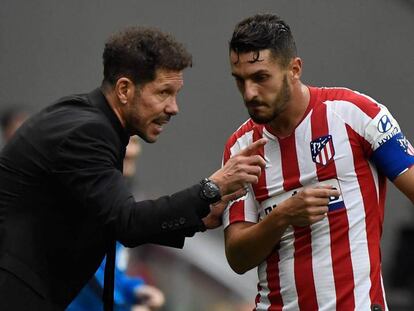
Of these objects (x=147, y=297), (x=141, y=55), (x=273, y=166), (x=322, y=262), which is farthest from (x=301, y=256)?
(x=147, y=297)

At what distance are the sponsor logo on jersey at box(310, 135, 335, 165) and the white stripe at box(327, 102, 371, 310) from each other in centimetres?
2

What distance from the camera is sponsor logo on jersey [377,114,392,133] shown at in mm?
3600

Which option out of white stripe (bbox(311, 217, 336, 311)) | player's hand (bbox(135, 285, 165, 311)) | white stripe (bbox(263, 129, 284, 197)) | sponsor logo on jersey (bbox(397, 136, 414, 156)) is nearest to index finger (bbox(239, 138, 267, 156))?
white stripe (bbox(263, 129, 284, 197))

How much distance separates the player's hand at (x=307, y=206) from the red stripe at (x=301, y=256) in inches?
5.8

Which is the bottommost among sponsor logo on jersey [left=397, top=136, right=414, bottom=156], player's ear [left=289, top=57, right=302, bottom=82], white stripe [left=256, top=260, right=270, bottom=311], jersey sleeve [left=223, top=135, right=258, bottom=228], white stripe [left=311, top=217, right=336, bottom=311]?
white stripe [left=256, top=260, right=270, bottom=311]

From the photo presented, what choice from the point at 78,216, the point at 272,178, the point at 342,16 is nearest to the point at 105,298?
the point at 78,216

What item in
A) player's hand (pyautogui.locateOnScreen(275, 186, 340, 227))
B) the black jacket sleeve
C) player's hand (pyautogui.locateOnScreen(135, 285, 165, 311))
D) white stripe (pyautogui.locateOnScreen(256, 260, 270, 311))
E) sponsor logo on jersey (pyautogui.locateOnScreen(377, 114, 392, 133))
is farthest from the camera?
player's hand (pyautogui.locateOnScreen(135, 285, 165, 311))

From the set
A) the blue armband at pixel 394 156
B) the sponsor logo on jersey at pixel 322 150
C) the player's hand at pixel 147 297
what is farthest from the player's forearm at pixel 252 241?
the player's hand at pixel 147 297

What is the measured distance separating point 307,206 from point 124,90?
641 millimetres

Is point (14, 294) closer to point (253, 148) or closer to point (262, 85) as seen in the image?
point (253, 148)

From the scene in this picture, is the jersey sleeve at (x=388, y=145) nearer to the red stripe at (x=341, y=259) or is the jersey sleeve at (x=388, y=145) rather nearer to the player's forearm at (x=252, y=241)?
the red stripe at (x=341, y=259)

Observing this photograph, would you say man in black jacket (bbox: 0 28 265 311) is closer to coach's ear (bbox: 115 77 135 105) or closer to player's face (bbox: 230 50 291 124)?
coach's ear (bbox: 115 77 135 105)

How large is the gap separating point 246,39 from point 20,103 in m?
2.77

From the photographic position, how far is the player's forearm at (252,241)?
3.60 meters
